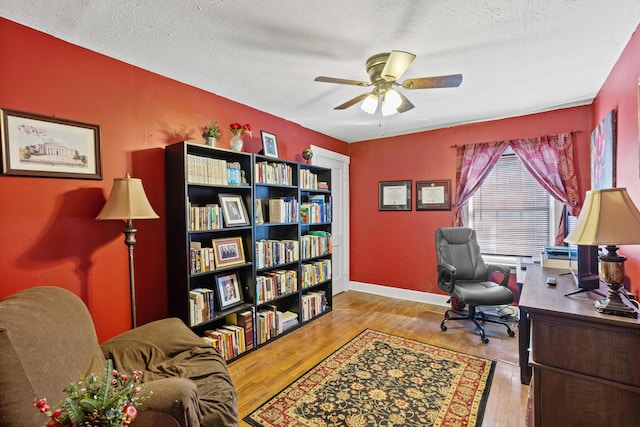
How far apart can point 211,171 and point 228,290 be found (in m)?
1.07

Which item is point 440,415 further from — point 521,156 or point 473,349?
point 521,156

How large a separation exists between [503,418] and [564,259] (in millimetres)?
1571

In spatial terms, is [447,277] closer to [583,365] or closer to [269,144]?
[583,365]

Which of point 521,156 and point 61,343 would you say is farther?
point 521,156

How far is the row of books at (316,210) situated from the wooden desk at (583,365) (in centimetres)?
234

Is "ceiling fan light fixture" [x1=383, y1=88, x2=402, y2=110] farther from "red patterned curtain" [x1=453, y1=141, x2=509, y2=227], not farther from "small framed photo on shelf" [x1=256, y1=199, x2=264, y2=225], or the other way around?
"red patterned curtain" [x1=453, y1=141, x2=509, y2=227]

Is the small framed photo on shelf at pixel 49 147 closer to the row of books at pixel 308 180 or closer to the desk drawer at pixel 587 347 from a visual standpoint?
the row of books at pixel 308 180

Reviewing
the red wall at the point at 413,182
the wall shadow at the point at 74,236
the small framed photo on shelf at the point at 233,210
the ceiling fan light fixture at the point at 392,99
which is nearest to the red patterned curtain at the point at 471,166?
the red wall at the point at 413,182

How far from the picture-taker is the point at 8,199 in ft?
5.49

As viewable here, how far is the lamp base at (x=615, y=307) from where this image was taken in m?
1.35

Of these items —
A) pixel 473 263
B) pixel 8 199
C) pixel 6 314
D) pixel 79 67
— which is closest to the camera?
pixel 6 314

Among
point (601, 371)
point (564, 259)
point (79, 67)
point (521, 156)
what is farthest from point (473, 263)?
point (79, 67)

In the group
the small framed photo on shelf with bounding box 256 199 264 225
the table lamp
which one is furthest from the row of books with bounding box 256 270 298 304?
the table lamp

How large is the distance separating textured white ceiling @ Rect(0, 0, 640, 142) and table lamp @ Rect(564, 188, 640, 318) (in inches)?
42.1
